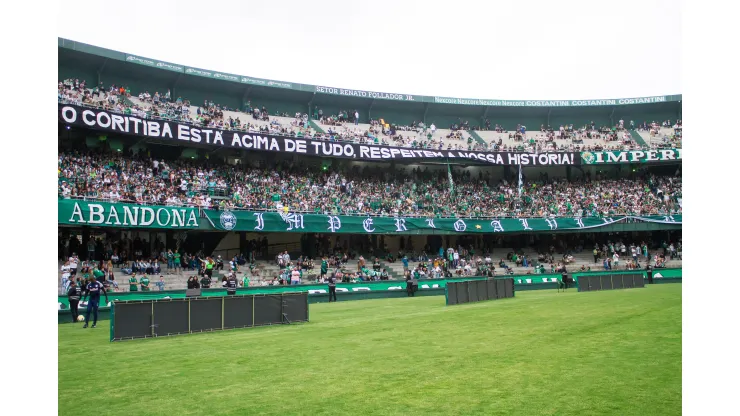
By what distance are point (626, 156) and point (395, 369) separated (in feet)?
147

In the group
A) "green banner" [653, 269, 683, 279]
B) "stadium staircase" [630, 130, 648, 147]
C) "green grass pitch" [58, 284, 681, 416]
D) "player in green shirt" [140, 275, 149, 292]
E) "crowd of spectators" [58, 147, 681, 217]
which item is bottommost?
"green banner" [653, 269, 683, 279]

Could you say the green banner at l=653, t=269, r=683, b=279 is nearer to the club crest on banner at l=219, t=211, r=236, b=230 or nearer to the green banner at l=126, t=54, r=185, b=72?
the club crest on banner at l=219, t=211, r=236, b=230

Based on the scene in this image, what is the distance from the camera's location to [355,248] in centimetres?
4262

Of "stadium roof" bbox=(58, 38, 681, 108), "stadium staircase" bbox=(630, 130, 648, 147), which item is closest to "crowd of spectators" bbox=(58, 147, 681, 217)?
"stadium staircase" bbox=(630, 130, 648, 147)

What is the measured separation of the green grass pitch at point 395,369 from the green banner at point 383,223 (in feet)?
56.8

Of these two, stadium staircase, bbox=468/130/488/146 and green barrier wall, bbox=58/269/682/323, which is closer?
green barrier wall, bbox=58/269/682/323

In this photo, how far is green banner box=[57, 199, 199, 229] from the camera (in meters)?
27.4

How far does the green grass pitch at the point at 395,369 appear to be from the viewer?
7.98 meters

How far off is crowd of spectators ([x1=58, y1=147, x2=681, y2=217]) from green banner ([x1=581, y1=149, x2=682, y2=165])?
104 inches

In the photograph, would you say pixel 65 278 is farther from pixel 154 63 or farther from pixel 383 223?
pixel 383 223

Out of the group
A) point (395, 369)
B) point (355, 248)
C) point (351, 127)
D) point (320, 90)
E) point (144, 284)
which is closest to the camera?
point (395, 369)

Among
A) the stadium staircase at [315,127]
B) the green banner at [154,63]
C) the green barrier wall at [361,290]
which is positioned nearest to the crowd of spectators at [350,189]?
the stadium staircase at [315,127]

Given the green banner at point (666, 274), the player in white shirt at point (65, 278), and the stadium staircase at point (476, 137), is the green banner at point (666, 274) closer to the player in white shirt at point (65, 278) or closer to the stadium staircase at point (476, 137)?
the stadium staircase at point (476, 137)

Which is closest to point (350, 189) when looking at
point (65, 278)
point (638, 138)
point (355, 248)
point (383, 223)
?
point (355, 248)
